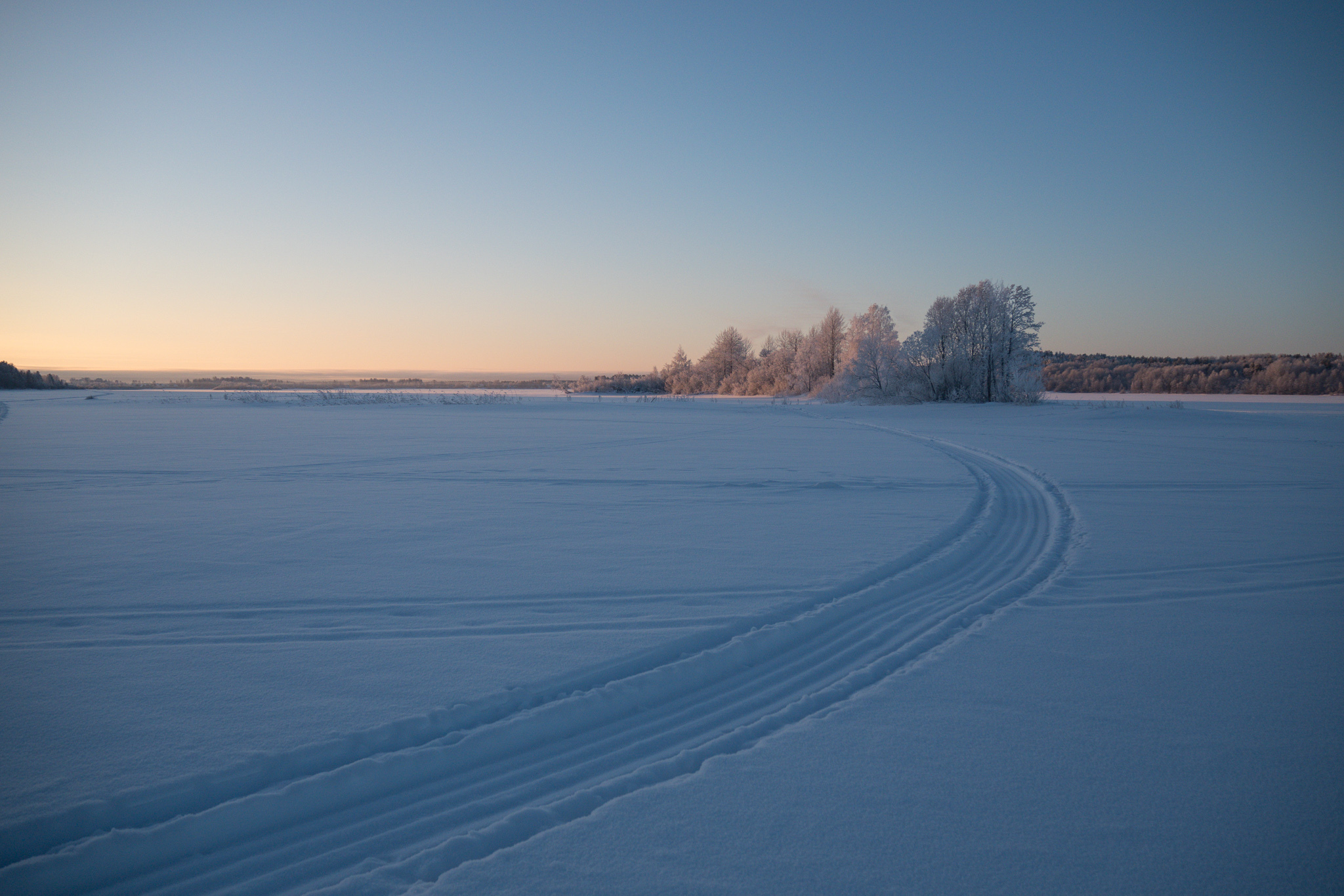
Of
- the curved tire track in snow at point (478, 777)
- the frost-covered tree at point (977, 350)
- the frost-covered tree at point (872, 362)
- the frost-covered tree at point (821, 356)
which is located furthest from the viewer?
the frost-covered tree at point (821, 356)

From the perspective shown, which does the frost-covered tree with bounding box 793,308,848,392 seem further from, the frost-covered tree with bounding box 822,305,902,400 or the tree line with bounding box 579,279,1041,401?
the frost-covered tree with bounding box 822,305,902,400

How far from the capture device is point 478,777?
274cm

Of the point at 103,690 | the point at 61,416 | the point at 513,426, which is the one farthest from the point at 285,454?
the point at 61,416

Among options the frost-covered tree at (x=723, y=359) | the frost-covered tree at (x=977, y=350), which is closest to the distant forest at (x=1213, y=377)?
the frost-covered tree at (x=977, y=350)

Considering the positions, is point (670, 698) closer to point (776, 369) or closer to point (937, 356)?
point (937, 356)

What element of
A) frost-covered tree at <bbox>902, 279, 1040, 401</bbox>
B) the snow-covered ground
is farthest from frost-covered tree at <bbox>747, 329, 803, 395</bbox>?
the snow-covered ground

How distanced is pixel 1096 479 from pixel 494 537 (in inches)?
391

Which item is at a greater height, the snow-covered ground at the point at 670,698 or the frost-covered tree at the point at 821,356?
the frost-covered tree at the point at 821,356

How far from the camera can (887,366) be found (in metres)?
39.4

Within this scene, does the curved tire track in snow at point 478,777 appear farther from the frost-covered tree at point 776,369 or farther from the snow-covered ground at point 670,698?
the frost-covered tree at point 776,369

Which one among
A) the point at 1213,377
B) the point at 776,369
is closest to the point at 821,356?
the point at 776,369

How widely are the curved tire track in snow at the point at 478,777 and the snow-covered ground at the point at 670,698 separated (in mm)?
15

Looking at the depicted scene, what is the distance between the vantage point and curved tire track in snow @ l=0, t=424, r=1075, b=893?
2.24 meters

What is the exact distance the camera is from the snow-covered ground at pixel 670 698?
2.27 meters
